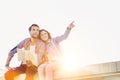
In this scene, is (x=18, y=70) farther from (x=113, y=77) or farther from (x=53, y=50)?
(x=113, y=77)

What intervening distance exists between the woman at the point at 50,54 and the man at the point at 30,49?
4.3 inches

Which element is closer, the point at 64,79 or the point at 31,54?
the point at 31,54

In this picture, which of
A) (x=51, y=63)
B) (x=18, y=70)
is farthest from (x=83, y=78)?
(x=18, y=70)

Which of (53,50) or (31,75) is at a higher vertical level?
(53,50)

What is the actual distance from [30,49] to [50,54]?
1.34 ft

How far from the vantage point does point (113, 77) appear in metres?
6.00

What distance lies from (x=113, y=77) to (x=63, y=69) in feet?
2.88

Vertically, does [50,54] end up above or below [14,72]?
above

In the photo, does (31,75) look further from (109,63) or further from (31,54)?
(109,63)

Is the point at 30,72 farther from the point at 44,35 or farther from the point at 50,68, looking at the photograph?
the point at 44,35

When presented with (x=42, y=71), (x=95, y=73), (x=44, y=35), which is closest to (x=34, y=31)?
(x=44, y=35)

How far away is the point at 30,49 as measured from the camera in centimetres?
620

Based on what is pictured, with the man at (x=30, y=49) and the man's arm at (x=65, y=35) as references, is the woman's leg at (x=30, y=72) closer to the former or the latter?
the man at (x=30, y=49)

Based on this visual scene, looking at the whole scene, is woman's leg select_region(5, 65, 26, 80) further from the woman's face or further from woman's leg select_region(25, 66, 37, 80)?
the woman's face
